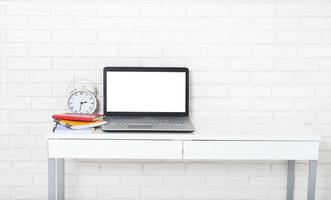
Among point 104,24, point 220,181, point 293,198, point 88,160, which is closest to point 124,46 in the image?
A: point 104,24

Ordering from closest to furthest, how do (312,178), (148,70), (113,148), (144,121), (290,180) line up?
(113,148), (312,178), (144,121), (148,70), (290,180)

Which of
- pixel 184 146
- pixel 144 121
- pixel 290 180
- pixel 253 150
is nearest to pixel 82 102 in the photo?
pixel 144 121

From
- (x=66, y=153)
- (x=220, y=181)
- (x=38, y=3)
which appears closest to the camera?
(x=66, y=153)

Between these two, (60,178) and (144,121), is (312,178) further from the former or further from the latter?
(60,178)

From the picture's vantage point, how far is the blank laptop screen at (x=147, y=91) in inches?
111

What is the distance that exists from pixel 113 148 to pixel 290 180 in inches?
41.3

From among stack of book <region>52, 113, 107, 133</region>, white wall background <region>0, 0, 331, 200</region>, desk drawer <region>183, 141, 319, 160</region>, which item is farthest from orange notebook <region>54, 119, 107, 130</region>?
desk drawer <region>183, 141, 319, 160</region>

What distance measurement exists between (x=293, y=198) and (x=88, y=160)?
3.71 feet

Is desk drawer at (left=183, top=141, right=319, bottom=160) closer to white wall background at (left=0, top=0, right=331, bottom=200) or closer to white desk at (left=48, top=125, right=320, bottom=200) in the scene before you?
white desk at (left=48, top=125, right=320, bottom=200)

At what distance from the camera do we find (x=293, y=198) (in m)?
3.03

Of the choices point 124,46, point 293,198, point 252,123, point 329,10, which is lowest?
point 293,198

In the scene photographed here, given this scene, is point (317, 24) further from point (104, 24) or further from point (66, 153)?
point (66, 153)

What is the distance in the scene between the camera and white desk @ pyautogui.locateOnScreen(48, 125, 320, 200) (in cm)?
248

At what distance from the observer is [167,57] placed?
2887 mm
